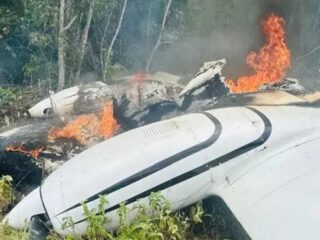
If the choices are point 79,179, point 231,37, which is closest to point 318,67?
point 231,37

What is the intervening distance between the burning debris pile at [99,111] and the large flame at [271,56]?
120 cm

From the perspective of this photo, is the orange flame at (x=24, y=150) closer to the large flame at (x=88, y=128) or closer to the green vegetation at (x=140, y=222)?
the large flame at (x=88, y=128)

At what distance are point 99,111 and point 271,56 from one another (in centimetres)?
510

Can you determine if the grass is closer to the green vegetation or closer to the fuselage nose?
the green vegetation

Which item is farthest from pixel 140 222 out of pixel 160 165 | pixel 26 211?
pixel 26 211

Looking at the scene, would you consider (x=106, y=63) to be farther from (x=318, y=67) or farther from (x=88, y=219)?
(x=88, y=219)

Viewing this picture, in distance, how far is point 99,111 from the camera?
8375 mm

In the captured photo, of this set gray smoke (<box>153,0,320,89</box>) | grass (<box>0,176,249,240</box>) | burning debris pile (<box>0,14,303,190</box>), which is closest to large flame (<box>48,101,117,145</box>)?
burning debris pile (<box>0,14,303,190</box>)

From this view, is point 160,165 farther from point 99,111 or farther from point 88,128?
point 99,111

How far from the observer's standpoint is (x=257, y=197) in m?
5.08

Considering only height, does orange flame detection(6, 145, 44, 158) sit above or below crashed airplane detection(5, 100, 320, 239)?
below

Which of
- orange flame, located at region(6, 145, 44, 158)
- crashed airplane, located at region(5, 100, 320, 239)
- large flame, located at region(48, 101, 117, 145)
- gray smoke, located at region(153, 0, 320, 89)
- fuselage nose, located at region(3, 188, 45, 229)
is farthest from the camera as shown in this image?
gray smoke, located at region(153, 0, 320, 89)

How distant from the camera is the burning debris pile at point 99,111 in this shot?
Result: 7.06 m

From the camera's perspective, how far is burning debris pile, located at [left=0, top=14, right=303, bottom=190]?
7.06m
